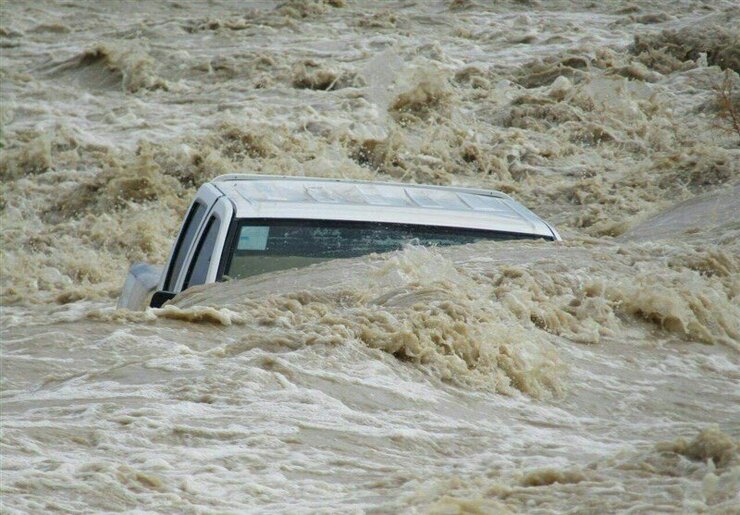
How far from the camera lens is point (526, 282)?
246 inches

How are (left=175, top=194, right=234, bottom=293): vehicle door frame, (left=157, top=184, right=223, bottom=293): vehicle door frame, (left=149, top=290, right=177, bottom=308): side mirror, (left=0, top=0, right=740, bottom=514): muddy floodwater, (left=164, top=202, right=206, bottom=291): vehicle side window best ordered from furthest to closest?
(left=164, top=202, right=206, bottom=291): vehicle side window, (left=157, top=184, right=223, bottom=293): vehicle door frame, (left=149, top=290, right=177, bottom=308): side mirror, (left=175, top=194, right=234, bottom=293): vehicle door frame, (left=0, top=0, right=740, bottom=514): muddy floodwater

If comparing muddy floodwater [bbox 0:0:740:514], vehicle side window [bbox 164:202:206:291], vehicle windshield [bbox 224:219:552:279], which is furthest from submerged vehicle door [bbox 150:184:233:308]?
muddy floodwater [bbox 0:0:740:514]

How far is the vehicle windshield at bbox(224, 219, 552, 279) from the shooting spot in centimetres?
633

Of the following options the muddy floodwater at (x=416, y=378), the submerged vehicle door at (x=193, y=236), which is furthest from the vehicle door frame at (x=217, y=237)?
the muddy floodwater at (x=416, y=378)

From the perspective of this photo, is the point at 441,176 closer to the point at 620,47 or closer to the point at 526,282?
the point at 620,47

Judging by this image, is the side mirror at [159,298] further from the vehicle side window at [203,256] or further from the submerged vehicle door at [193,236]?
the vehicle side window at [203,256]

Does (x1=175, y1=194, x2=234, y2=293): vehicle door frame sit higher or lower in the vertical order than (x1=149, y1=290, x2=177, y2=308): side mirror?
higher

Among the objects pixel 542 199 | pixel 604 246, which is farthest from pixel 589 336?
pixel 542 199

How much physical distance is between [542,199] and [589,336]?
927 centimetres

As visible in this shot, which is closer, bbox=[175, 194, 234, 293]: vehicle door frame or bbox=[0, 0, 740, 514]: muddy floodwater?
bbox=[0, 0, 740, 514]: muddy floodwater

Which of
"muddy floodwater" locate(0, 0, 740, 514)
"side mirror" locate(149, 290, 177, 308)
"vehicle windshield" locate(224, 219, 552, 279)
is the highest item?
"vehicle windshield" locate(224, 219, 552, 279)

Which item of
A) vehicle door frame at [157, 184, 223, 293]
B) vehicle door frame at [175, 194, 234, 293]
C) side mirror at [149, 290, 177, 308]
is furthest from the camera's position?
vehicle door frame at [157, 184, 223, 293]

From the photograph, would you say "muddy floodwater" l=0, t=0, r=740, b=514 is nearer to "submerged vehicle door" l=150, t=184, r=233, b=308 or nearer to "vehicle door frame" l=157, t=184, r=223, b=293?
"submerged vehicle door" l=150, t=184, r=233, b=308

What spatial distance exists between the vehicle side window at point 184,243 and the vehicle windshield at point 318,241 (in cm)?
66
